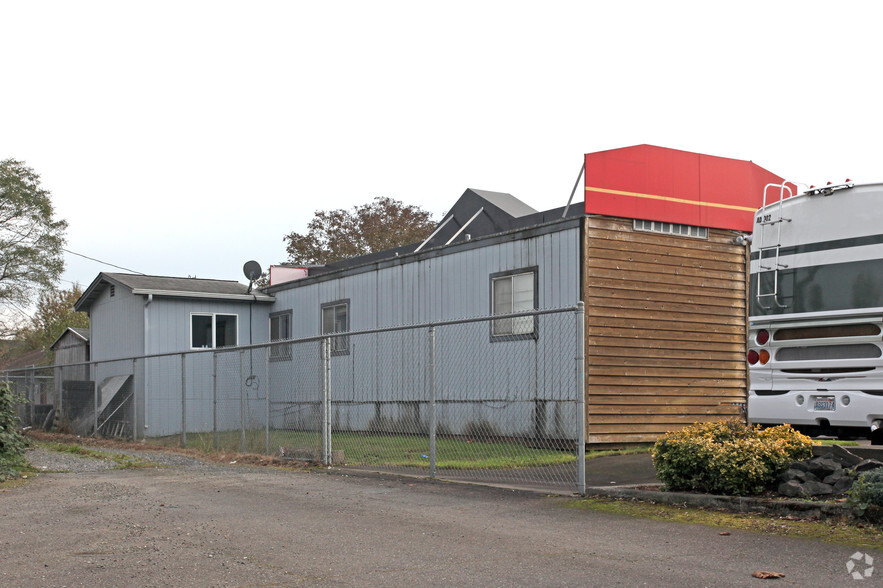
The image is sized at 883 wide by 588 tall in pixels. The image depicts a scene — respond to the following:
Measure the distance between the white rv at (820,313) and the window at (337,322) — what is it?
1091 centimetres

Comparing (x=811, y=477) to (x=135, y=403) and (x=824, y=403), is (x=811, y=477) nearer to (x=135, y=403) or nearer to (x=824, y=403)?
(x=824, y=403)

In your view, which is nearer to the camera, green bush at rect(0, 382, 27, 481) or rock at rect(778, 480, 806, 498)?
rock at rect(778, 480, 806, 498)

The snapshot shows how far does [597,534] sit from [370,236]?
136ft

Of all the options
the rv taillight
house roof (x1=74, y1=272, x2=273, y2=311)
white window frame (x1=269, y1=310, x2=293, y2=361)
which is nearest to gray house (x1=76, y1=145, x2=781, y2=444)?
white window frame (x1=269, y1=310, x2=293, y2=361)

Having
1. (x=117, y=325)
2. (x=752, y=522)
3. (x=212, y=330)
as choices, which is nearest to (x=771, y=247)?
(x=752, y=522)

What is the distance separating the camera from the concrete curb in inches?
262

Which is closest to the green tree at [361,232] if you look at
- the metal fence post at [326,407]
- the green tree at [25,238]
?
the green tree at [25,238]

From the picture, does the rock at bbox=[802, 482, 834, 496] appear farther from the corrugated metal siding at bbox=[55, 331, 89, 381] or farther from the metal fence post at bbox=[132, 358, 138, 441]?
the corrugated metal siding at bbox=[55, 331, 89, 381]

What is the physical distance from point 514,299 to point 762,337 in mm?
6149

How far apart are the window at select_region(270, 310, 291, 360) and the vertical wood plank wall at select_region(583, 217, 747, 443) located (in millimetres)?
9778

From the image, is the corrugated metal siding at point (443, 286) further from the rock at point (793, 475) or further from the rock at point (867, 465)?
the rock at point (867, 465)

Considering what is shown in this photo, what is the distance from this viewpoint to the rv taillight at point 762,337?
30.5 ft

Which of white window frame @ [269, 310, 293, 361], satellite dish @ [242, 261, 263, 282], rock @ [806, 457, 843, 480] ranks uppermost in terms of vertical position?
satellite dish @ [242, 261, 263, 282]

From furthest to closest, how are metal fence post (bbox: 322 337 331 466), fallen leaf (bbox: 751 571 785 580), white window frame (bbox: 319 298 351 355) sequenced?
1. white window frame (bbox: 319 298 351 355)
2. metal fence post (bbox: 322 337 331 466)
3. fallen leaf (bbox: 751 571 785 580)
